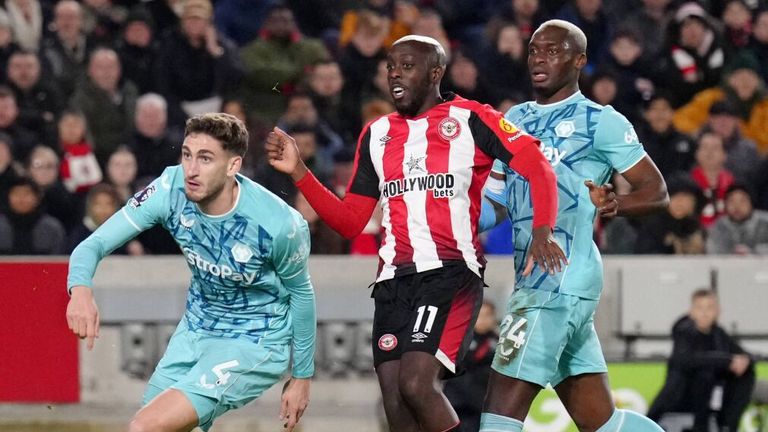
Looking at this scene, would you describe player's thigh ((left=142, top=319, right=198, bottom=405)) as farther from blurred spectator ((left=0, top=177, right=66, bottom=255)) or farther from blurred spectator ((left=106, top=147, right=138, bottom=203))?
blurred spectator ((left=106, top=147, right=138, bottom=203))

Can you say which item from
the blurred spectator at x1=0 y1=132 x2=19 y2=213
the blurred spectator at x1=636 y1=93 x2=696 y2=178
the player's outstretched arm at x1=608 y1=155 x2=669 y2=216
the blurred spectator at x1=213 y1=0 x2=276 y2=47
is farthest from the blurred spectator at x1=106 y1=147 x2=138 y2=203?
the player's outstretched arm at x1=608 y1=155 x2=669 y2=216

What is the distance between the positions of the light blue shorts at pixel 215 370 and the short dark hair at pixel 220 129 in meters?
0.88

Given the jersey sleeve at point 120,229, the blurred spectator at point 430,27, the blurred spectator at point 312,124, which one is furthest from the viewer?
the blurred spectator at point 430,27

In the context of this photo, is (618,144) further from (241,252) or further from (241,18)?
(241,18)

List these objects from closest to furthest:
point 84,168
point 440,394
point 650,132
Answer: point 440,394 < point 84,168 < point 650,132

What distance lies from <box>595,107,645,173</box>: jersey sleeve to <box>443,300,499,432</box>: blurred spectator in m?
3.16

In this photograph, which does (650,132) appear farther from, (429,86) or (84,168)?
(429,86)

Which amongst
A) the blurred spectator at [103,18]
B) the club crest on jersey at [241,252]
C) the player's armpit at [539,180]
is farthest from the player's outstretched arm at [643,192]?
the blurred spectator at [103,18]

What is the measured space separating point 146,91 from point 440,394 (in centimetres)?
664

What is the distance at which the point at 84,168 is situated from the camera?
11703 millimetres

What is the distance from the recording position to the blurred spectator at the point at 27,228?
36.7ft

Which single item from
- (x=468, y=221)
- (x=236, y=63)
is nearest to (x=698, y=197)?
(x=236, y=63)

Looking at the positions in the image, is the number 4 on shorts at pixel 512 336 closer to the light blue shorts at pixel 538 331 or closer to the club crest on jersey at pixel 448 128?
the light blue shorts at pixel 538 331

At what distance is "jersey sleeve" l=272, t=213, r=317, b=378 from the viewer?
21.5ft
